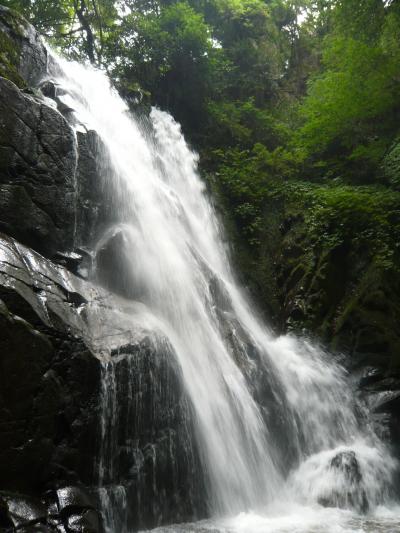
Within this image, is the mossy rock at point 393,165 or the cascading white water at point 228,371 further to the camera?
the mossy rock at point 393,165

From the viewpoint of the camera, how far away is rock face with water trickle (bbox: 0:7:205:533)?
4.00 m

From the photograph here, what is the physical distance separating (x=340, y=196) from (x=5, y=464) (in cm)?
916

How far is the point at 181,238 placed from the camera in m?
9.15

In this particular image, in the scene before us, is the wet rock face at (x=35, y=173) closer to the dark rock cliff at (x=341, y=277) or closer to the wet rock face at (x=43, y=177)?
the wet rock face at (x=43, y=177)

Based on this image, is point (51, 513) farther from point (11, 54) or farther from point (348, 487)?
point (11, 54)

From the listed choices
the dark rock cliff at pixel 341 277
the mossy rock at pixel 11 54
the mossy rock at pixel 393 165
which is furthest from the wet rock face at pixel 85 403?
the mossy rock at pixel 393 165

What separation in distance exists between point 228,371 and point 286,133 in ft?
34.1

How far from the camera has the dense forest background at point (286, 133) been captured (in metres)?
9.45

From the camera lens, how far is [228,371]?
679cm

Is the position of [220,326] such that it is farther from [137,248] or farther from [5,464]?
[5,464]

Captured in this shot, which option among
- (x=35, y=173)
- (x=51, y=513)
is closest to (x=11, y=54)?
(x=35, y=173)

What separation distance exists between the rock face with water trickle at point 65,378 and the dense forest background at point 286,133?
16.2 feet

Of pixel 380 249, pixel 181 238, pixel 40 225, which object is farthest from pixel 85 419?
pixel 380 249

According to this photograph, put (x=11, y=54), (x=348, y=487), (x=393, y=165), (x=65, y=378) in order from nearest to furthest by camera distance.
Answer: (x=65, y=378)
(x=348, y=487)
(x=11, y=54)
(x=393, y=165)
